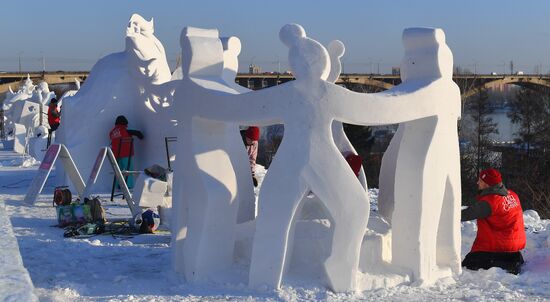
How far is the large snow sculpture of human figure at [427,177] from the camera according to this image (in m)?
7.07

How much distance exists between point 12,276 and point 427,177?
3.92 meters

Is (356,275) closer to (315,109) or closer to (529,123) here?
(315,109)

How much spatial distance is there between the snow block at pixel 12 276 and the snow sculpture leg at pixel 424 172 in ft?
11.8

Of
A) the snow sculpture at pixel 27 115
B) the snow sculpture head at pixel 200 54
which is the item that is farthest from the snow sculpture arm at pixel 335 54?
the snow sculpture at pixel 27 115

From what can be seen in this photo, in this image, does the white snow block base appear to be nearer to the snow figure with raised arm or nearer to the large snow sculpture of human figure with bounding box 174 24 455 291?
the snow figure with raised arm

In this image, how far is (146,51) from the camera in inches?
589

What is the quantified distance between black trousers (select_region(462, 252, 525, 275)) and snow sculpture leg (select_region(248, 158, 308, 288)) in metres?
2.36

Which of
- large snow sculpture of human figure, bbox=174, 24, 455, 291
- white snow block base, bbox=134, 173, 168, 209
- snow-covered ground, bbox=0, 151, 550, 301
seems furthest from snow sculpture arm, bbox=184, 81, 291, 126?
white snow block base, bbox=134, 173, 168, 209

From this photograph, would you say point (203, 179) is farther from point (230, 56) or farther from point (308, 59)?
point (230, 56)

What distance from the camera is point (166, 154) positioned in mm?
14312

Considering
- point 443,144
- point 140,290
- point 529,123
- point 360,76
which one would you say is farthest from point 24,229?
point 360,76

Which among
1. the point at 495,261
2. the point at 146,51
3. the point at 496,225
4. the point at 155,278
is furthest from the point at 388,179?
the point at 146,51

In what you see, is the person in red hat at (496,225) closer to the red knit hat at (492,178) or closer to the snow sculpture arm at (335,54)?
the red knit hat at (492,178)

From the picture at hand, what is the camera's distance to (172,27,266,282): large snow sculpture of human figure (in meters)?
7.09
